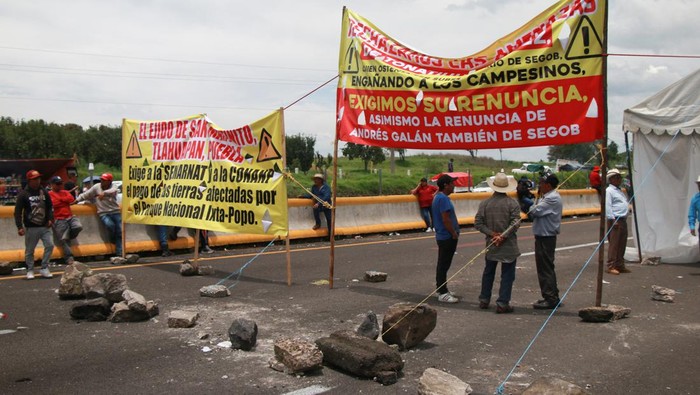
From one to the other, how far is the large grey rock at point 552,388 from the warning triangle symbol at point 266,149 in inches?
233

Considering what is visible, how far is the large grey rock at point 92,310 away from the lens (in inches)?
289

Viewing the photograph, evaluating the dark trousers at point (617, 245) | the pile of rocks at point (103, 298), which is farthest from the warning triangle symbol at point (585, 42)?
the pile of rocks at point (103, 298)

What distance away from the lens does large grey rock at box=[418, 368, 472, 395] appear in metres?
4.84

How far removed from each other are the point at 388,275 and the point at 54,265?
6200 mm

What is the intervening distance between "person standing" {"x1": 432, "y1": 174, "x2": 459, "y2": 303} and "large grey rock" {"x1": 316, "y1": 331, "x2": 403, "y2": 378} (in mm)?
2936

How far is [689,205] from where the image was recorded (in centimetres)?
1218

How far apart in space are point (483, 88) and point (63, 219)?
8251mm

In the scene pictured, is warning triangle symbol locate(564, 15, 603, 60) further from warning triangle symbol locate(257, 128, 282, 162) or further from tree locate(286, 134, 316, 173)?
tree locate(286, 134, 316, 173)

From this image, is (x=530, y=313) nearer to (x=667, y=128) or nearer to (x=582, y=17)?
(x=582, y=17)

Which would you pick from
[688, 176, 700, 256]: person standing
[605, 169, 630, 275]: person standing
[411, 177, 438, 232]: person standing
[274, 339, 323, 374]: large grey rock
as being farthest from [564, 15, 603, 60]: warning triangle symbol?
[411, 177, 438, 232]: person standing

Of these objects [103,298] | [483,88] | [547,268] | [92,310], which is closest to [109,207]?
[103,298]

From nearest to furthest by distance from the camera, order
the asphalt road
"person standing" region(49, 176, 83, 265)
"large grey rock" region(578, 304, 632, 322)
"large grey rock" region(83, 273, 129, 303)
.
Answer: the asphalt road < "large grey rock" region(578, 304, 632, 322) < "large grey rock" region(83, 273, 129, 303) < "person standing" region(49, 176, 83, 265)

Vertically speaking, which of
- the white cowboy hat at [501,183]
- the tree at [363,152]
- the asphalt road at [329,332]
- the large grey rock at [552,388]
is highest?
the tree at [363,152]

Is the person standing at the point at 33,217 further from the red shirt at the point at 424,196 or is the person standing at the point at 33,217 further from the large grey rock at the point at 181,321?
the red shirt at the point at 424,196
